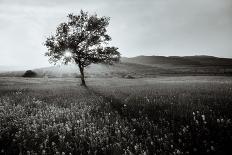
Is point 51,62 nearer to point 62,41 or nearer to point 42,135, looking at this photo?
point 62,41

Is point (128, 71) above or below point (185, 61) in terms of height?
below

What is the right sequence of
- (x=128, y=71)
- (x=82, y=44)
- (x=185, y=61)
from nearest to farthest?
(x=82, y=44), (x=128, y=71), (x=185, y=61)

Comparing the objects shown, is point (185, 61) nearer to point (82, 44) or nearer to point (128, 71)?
point (128, 71)

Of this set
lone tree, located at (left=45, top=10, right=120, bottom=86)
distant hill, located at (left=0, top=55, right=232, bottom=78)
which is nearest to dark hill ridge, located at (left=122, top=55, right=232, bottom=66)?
distant hill, located at (left=0, top=55, right=232, bottom=78)

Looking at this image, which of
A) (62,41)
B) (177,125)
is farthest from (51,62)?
(177,125)

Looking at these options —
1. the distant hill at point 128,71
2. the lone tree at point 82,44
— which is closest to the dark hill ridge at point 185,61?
the distant hill at point 128,71

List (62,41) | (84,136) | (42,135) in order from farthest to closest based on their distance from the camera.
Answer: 1. (62,41)
2. (42,135)
3. (84,136)

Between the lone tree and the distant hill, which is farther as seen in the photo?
the distant hill

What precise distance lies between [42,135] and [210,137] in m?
4.44

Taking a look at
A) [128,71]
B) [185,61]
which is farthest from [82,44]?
[185,61]

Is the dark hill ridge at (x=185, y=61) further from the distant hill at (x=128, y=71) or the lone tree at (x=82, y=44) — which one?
the lone tree at (x=82, y=44)

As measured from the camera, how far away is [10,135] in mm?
6148

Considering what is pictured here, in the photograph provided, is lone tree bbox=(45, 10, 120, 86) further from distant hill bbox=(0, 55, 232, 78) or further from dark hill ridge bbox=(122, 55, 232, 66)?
dark hill ridge bbox=(122, 55, 232, 66)

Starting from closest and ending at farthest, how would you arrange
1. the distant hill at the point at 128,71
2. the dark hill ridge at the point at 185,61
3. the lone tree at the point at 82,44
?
the lone tree at the point at 82,44 → the distant hill at the point at 128,71 → the dark hill ridge at the point at 185,61
